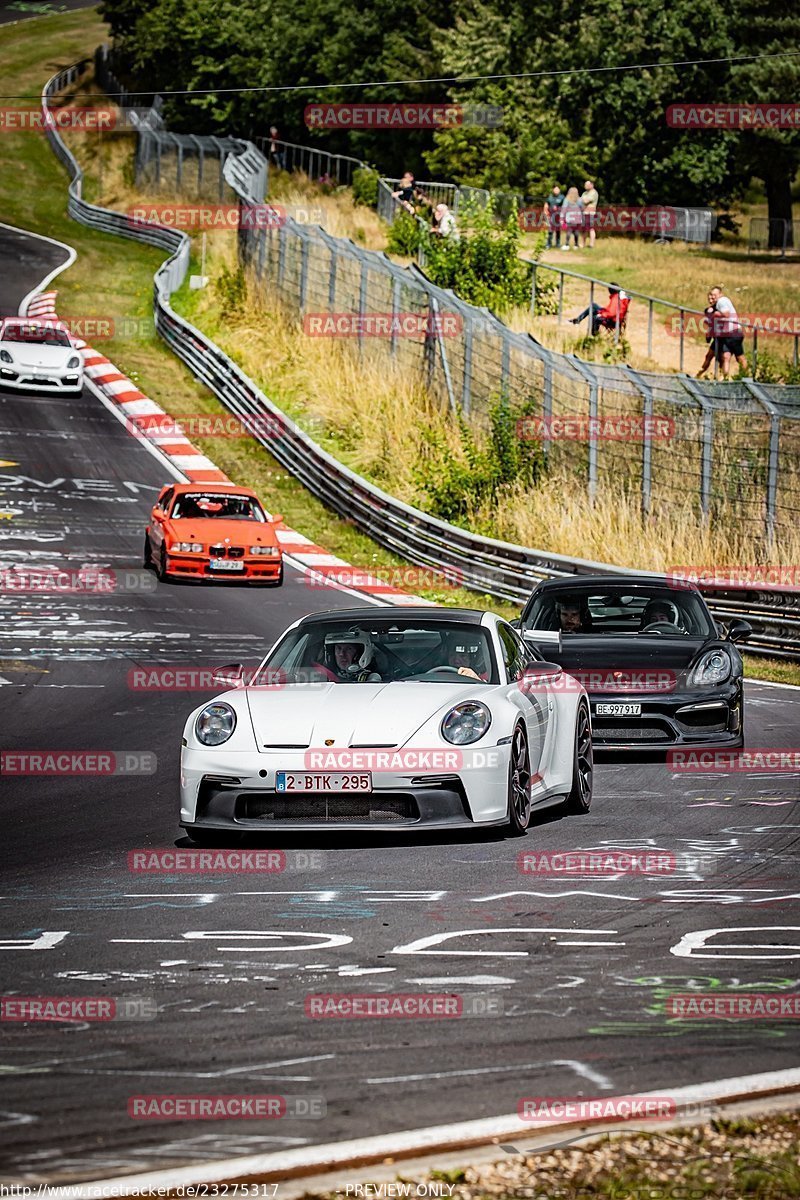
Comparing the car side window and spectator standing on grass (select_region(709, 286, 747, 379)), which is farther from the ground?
the car side window

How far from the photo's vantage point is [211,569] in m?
24.6

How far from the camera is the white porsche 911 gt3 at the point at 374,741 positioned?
9.32m

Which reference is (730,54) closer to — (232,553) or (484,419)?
(484,419)

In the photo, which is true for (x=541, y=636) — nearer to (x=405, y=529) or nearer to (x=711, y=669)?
(x=711, y=669)

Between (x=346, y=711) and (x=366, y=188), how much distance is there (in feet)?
163

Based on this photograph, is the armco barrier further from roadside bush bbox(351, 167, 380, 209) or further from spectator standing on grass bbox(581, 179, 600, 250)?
roadside bush bbox(351, 167, 380, 209)

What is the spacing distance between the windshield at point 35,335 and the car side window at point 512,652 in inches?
1110

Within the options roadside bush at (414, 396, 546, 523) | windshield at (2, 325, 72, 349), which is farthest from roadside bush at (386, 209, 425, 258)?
roadside bush at (414, 396, 546, 523)

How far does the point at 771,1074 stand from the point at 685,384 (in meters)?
18.5

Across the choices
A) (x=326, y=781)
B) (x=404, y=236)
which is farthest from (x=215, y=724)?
(x=404, y=236)

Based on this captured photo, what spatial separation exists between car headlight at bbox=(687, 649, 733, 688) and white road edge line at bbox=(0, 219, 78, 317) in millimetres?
35095

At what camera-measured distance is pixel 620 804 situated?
38.1ft

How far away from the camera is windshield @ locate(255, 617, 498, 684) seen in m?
10.5

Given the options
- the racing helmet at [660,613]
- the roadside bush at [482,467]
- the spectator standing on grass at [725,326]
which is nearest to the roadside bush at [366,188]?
the spectator standing on grass at [725,326]
